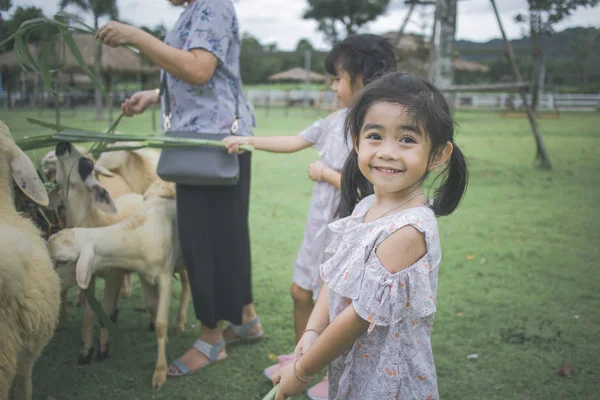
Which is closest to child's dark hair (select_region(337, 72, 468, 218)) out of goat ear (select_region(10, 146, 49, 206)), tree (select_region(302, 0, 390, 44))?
goat ear (select_region(10, 146, 49, 206))

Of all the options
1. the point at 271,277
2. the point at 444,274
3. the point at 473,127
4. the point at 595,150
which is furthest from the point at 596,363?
the point at 473,127

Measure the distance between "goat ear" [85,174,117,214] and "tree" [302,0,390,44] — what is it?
41.9 metres

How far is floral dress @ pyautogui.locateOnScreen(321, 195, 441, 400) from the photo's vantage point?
1.49m

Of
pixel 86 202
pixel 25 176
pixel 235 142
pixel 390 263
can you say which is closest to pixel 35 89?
pixel 86 202

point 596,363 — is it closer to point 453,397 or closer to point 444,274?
point 453,397

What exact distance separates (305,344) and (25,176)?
1416 millimetres

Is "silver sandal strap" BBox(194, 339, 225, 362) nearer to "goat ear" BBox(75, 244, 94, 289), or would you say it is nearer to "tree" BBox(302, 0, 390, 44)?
"goat ear" BBox(75, 244, 94, 289)

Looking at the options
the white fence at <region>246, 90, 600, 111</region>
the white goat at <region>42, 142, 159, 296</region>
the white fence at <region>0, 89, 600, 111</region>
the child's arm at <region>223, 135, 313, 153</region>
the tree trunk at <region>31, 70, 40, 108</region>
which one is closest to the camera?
the child's arm at <region>223, 135, 313, 153</region>

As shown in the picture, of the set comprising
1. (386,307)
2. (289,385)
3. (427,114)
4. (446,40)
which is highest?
(446,40)

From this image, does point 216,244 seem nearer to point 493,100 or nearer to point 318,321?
point 318,321

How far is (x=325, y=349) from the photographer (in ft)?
5.11

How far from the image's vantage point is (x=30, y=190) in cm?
227

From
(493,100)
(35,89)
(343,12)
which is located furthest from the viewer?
(343,12)

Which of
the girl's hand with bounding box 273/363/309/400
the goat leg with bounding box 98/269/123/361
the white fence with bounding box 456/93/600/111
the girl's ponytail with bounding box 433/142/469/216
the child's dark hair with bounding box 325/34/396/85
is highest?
the white fence with bounding box 456/93/600/111
